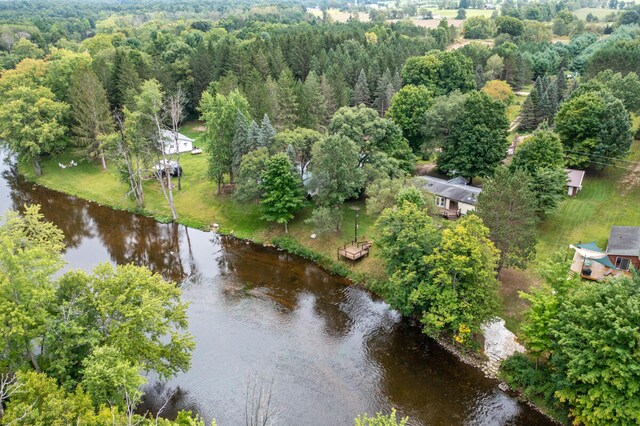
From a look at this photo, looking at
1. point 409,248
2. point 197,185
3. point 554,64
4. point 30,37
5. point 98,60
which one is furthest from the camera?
point 30,37

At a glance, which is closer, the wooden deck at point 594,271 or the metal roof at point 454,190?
the wooden deck at point 594,271

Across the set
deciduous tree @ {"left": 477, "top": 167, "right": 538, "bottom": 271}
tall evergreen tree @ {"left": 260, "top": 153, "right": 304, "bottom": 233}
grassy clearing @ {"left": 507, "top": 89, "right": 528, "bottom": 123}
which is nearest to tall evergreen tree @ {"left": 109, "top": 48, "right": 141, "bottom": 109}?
tall evergreen tree @ {"left": 260, "top": 153, "right": 304, "bottom": 233}

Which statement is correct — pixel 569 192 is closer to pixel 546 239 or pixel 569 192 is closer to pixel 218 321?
pixel 546 239

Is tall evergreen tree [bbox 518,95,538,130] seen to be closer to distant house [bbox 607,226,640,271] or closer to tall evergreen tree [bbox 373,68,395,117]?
tall evergreen tree [bbox 373,68,395,117]

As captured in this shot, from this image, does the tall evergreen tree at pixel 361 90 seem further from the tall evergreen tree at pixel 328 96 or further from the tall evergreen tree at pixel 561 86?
the tall evergreen tree at pixel 561 86

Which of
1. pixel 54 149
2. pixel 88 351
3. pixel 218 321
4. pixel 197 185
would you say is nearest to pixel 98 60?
pixel 54 149

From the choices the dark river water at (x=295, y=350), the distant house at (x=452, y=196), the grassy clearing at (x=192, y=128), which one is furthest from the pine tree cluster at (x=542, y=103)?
the grassy clearing at (x=192, y=128)
